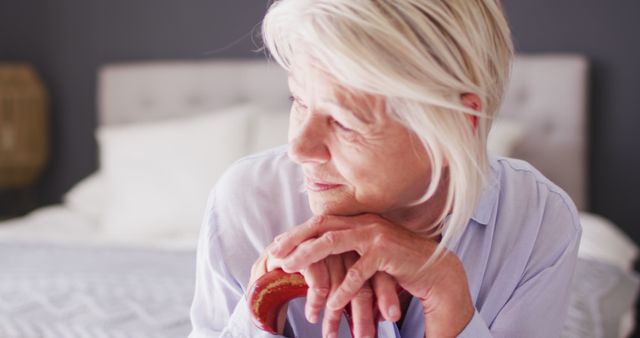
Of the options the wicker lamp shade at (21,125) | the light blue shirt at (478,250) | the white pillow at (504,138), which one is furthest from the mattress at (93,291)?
the wicker lamp shade at (21,125)

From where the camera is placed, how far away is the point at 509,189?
1.15m

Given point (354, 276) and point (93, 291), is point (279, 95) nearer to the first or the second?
point (93, 291)

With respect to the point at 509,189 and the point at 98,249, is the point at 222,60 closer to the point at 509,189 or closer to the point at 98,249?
the point at 98,249

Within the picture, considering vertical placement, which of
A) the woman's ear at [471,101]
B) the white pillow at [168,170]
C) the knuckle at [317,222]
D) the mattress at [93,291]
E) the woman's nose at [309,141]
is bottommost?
the white pillow at [168,170]

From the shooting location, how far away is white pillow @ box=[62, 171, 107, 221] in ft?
10.4

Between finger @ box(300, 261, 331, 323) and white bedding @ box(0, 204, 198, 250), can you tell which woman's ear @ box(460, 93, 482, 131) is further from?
white bedding @ box(0, 204, 198, 250)

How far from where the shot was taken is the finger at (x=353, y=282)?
0.91 meters

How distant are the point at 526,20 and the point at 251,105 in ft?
3.84

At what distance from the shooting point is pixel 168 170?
2.88m

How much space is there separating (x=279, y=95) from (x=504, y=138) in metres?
1.06

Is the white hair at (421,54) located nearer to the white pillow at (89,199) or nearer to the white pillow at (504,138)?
the white pillow at (504,138)

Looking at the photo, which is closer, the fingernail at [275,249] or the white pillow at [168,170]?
the fingernail at [275,249]

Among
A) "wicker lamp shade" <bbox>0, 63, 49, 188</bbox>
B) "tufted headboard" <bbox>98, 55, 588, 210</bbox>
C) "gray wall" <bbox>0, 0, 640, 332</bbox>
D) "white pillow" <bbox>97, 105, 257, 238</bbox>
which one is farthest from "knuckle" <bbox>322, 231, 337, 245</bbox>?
"wicker lamp shade" <bbox>0, 63, 49, 188</bbox>

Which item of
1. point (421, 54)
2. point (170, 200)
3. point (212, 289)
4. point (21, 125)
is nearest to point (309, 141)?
point (421, 54)
